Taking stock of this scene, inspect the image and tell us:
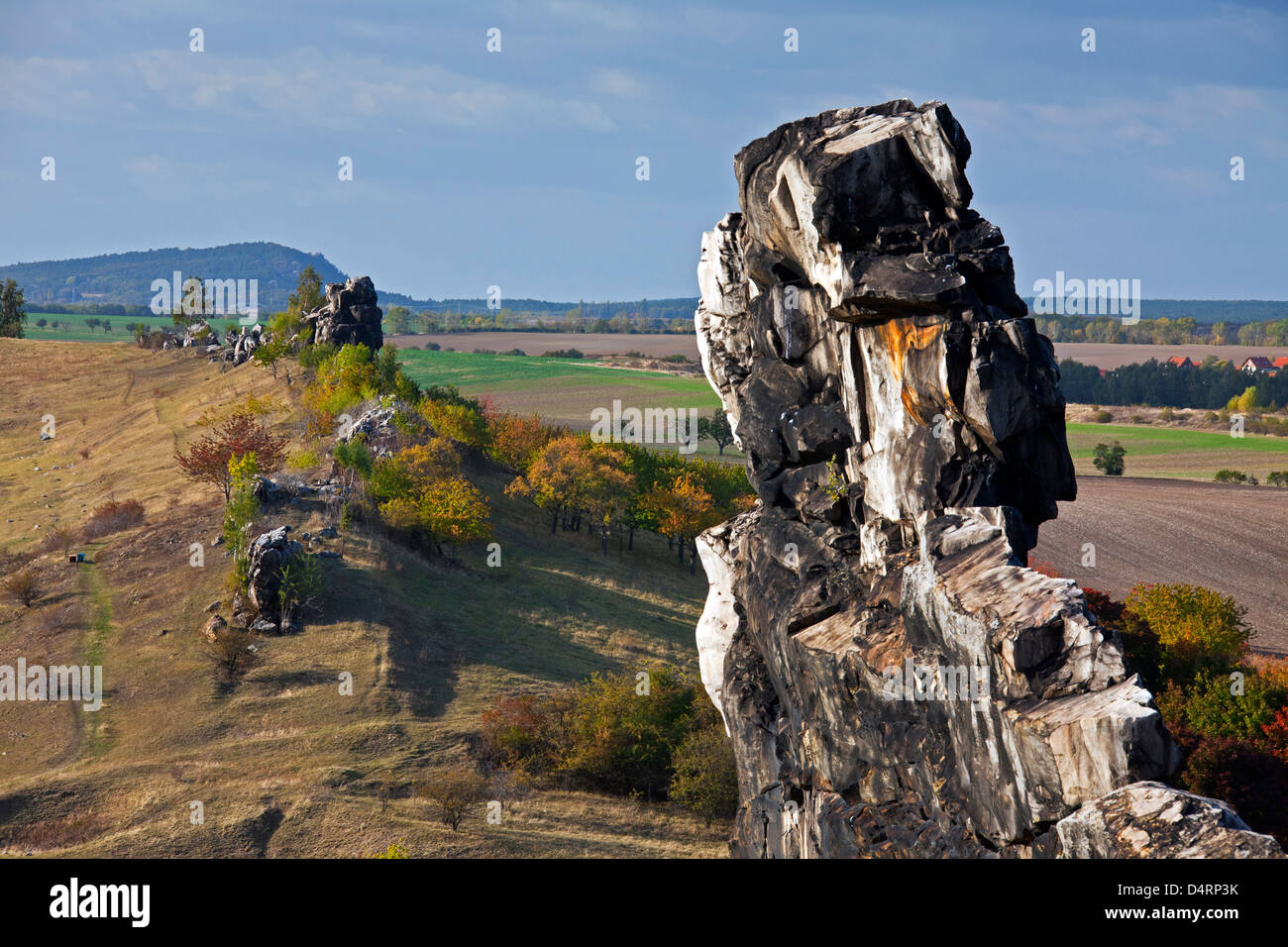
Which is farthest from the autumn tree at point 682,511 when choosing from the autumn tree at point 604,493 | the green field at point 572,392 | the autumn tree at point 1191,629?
the green field at point 572,392

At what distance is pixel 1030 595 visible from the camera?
60.2 feet

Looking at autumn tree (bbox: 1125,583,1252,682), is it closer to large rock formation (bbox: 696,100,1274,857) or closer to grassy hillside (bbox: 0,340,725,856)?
grassy hillside (bbox: 0,340,725,856)

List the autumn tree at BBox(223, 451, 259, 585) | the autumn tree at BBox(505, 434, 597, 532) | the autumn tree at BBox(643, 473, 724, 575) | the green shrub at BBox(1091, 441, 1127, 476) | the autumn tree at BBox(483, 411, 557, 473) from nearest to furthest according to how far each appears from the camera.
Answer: the autumn tree at BBox(223, 451, 259, 585) → the autumn tree at BBox(505, 434, 597, 532) → the autumn tree at BBox(643, 473, 724, 575) → the autumn tree at BBox(483, 411, 557, 473) → the green shrub at BBox(1091, 441, 1127, 476)

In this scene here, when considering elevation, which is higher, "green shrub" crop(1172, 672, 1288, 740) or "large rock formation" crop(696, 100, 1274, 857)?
"large rock formation" crop(696, 100, 1274, 857)

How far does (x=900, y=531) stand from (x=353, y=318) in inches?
3410

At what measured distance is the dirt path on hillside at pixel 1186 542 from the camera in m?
77.1

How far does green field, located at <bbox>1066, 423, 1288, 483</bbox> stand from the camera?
5049 inches

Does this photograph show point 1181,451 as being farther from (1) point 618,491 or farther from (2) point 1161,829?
(2) point 1161,829

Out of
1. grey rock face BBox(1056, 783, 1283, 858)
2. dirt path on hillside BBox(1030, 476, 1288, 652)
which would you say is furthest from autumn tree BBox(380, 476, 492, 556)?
grey rock face BBox(1056, 783, 1283, 858)

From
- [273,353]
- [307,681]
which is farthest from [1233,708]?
[273,353]

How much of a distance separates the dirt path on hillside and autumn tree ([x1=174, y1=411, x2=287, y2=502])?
57.0 meters

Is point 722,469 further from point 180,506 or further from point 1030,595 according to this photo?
point 1030,595
